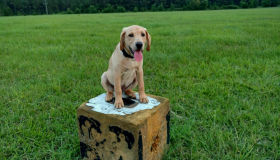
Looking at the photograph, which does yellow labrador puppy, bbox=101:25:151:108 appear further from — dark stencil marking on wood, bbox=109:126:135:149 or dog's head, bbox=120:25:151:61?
dark stencil marking on wood, bbox=109:126:135:149

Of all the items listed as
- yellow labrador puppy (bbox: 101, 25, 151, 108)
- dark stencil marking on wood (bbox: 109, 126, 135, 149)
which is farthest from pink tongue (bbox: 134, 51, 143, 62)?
dark stencil marking on wood (bbox: 109, 126, 135, 149)

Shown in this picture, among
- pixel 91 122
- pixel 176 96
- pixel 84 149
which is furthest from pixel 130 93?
pixel 176 96

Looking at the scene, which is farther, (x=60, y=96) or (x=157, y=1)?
(x=157, y=1)

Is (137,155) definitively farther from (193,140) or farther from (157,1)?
(157,1)

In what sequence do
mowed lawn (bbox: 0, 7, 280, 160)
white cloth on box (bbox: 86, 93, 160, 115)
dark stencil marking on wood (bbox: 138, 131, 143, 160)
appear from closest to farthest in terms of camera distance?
dark stencil marking on wood (bbox: 138, 131, 143, 160)
white cloth on box (bbox: 86, 93, 160, 115)
mowed lawn (bbox: 0, 7, 280, 160)

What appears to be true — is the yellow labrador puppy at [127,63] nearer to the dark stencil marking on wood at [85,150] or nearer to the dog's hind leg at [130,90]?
the dog's hind leg at [130,90]

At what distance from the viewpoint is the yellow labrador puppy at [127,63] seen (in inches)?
58.5

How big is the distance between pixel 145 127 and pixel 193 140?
0.65 meters

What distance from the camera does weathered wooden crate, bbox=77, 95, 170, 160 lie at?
1.44m

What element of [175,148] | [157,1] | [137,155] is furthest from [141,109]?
[157,1]

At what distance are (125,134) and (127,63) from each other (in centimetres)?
54

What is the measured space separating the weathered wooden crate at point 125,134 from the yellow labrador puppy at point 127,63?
0.18 m

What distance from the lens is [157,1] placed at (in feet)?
188

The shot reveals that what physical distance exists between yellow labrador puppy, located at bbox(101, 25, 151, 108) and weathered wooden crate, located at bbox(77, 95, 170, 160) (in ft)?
0.59
